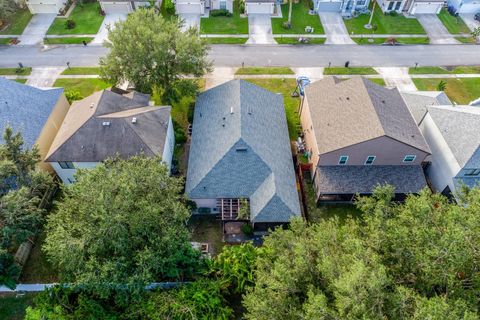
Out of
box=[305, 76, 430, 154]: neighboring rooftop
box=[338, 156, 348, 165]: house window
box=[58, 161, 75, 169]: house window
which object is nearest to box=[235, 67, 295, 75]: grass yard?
box=[305, 76, 430, 154]: neighboring rooftop

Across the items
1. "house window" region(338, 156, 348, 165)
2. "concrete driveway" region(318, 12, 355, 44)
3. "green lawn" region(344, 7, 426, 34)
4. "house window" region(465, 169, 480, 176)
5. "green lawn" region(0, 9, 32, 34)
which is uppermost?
Answer: "house window" region(465, 169, 480, 176)

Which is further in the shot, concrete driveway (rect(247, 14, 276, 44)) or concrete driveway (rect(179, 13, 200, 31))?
concrete driveway (rect(179, 13, 200, 31))

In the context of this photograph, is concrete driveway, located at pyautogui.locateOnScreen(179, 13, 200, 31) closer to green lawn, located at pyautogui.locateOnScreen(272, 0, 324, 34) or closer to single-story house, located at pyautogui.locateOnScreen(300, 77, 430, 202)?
green lawn, located at pyautogui.locateOnScreen(272, 0, 324, 34)

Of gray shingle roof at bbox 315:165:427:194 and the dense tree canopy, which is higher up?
the dense tree canopy

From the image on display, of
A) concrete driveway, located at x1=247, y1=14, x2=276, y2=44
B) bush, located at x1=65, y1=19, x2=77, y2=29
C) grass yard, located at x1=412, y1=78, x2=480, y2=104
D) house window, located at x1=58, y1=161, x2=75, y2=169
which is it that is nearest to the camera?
house window, located at x1=58, y1=161, x2=75, y2=169

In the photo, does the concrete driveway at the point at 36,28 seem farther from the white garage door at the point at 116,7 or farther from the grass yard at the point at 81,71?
the grass yard at the point at 81,71

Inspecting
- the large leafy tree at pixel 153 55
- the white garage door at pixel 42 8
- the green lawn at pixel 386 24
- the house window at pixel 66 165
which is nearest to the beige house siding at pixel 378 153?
the large leafy tree at pixel 153 55

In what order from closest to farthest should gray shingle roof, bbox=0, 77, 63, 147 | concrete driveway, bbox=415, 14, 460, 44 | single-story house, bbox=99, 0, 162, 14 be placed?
gray shingle roof, bbox=0, 77, 63, 147 → concrete driveway, bbox=415, 14, 460, 44 → single-story house, bbox=99, 0, 162, 14
